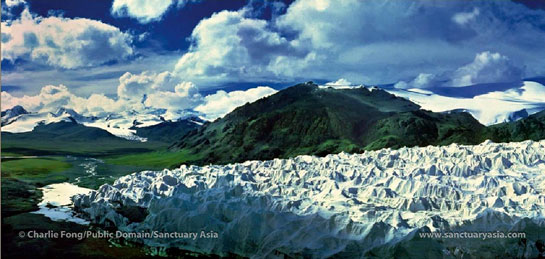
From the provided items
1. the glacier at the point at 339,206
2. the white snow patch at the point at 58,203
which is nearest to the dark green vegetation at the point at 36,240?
the white snow patch at the point at 58,203

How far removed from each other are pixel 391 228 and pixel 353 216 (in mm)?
4325

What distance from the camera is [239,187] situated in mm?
52062

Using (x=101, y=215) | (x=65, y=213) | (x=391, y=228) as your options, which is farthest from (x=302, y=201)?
(x=65, y=213)

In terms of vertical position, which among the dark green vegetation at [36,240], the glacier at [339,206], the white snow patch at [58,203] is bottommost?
the dark green vegetation at [36,240]

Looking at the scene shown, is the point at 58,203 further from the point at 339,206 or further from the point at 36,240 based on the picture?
the point at 339,206

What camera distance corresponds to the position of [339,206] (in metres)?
46.2

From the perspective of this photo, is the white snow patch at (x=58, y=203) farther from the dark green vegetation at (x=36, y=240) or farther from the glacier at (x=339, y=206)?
the glacier at (x=339, y=206)

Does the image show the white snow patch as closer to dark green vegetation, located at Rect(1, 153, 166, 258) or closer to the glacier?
dark green vegetation, located at Rect(1, 153, 166, 258)

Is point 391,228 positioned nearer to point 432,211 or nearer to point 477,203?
point 432,211

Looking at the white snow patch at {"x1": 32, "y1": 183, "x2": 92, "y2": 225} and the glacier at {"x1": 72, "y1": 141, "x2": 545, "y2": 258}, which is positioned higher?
the glacier at {"x1": 72, "y1": 141, "x2": 545, "y2": 258}

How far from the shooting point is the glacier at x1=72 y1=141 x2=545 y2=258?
131ft

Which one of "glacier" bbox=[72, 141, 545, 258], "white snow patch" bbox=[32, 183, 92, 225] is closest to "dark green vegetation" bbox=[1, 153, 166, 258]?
"white snow patch" bbox=[32, 183, 92, 225]

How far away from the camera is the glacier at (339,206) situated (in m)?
39.9

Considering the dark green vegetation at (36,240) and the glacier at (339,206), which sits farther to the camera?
the dark green vegetation at (36,240)
